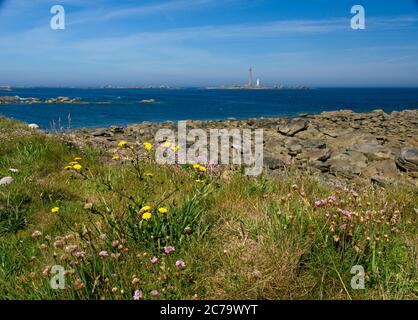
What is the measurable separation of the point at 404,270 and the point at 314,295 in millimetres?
808

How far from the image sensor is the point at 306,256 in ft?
10.6

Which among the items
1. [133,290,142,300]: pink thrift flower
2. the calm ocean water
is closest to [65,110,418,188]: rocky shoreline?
[133,290,142,300]: pink thrift flower

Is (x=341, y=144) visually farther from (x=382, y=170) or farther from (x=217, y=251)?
(x=217, y=251)

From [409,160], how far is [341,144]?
7.27 metres

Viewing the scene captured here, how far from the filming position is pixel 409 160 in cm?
1424

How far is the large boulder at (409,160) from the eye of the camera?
1398cm

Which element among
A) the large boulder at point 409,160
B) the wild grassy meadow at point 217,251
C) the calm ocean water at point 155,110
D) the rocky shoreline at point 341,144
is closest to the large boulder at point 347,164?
the rocky shoreline at point 341,144

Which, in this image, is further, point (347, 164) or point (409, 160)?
point (347, 164)

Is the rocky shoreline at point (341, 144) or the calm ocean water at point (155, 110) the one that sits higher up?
the calm ocean water at point (155, 110)

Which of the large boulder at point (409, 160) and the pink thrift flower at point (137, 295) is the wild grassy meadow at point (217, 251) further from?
the large boulder at point (409, 160)

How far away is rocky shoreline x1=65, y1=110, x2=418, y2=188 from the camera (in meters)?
13.4

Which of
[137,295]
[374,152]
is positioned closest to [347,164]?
[374,152]
